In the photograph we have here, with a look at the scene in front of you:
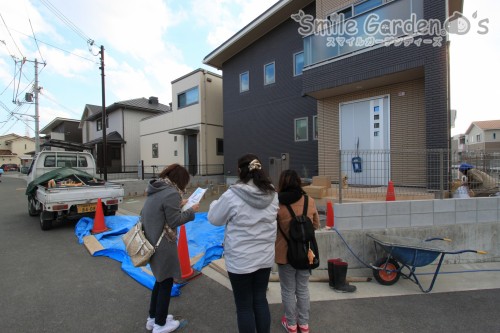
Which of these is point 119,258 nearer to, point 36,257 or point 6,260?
point 36,257

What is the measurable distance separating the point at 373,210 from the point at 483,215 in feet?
7.45

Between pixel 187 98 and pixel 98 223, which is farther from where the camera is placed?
pixel 187 98

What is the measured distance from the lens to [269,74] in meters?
12.9

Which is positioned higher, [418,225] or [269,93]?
[269,93]

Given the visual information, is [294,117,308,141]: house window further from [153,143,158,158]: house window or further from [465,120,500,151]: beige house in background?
[465,120,500,151]: beige house in background

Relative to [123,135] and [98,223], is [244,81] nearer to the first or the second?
[98,223]

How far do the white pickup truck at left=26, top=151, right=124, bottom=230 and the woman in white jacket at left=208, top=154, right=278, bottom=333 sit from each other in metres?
5.88

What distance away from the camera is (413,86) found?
7305 millimetres

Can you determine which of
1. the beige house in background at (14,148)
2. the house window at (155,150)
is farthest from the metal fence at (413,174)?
the beige house in background at (14,148)

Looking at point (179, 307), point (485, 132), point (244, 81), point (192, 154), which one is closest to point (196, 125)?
point (192, 154)

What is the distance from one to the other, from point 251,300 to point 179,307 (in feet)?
4.69

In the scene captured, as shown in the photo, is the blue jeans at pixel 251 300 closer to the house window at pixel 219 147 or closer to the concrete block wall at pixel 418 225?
the concrete block wall at pixel 418 225

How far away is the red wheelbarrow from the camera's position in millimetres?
3479

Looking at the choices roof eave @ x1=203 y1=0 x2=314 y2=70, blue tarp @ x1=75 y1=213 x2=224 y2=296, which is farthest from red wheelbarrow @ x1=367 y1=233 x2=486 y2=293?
roof eave @ x1=203 y1=0 x2=314 y2=70
